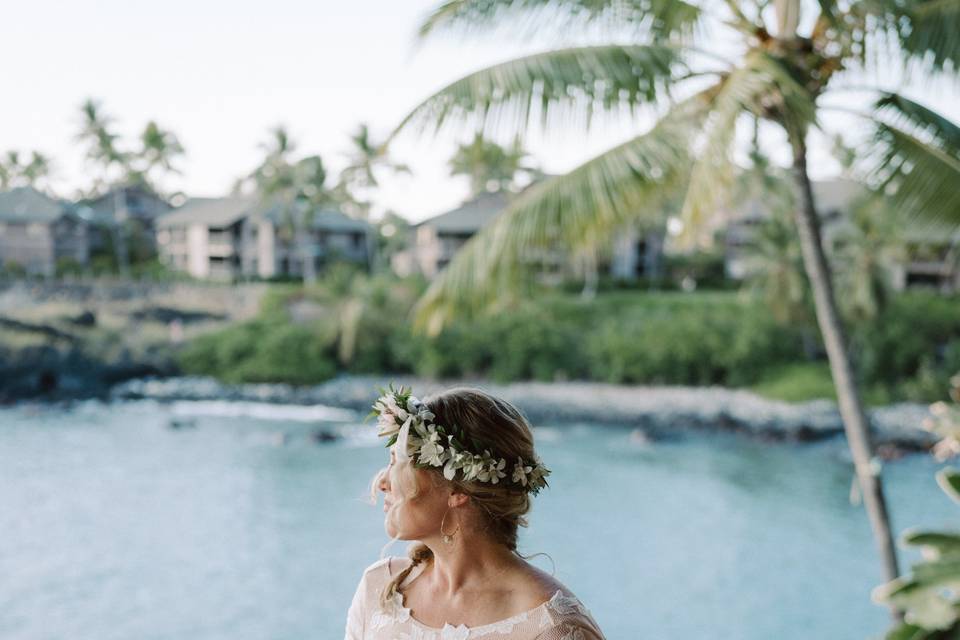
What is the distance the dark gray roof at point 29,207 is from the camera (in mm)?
30391

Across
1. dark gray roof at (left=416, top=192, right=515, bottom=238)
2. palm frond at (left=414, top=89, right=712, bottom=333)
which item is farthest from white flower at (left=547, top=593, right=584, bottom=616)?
dark gray roof at (left=416, top=192, right=515, bottom=238)

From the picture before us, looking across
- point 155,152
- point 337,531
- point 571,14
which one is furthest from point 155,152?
point 571,14

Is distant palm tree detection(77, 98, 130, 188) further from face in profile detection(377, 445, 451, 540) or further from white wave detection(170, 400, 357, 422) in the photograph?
face in profile detection(377, 445, 451, 540)

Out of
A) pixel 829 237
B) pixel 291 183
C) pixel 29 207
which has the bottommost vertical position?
pixel 829 237

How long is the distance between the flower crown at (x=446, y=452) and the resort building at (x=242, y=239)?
32485 mm

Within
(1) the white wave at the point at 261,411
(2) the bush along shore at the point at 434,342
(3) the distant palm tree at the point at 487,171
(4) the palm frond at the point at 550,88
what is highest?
(3) the distant palm tree at the point at 487,171

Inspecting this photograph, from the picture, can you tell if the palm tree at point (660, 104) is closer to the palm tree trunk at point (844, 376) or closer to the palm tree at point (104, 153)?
the palm tree trunk at point (844, 376)

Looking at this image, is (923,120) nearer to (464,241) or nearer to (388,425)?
(388,425)

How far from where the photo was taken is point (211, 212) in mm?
34531

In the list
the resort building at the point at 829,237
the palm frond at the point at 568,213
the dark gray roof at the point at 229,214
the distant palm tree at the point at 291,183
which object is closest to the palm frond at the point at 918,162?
the palm frond at the point at 568,213

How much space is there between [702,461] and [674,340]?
7.42m

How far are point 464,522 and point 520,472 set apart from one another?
143 millimetres

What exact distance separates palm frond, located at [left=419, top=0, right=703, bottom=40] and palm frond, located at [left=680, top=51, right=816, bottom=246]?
0.59 m

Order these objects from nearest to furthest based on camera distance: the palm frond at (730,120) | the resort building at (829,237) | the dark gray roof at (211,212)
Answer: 1. the palm frond at (730,120)
2. the resort building at (829,237)
3. the dark gray roof at (211,212)
